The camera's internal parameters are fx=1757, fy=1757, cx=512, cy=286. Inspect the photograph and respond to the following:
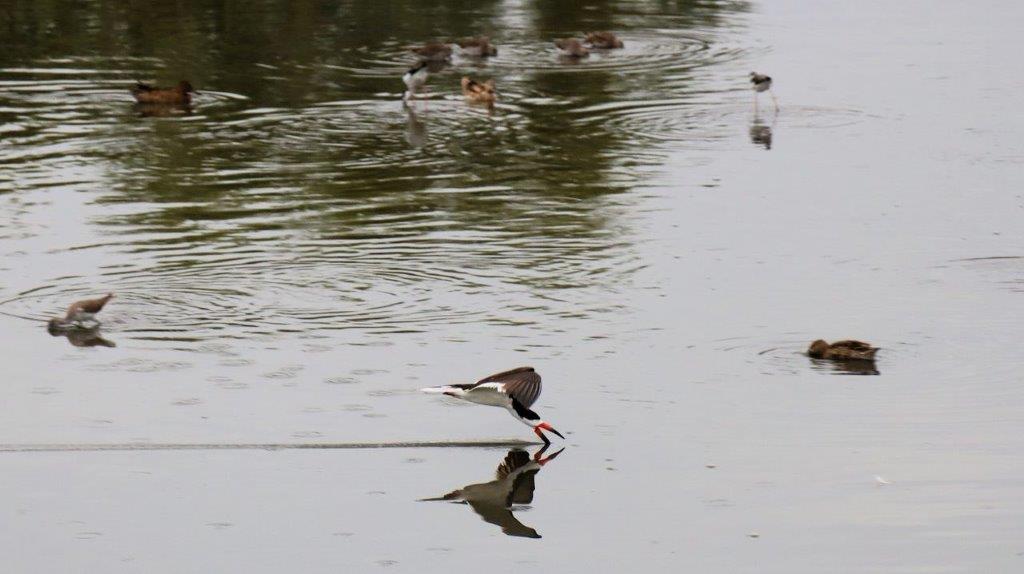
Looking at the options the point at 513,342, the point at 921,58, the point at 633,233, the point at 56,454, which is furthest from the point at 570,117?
the point at 56,454

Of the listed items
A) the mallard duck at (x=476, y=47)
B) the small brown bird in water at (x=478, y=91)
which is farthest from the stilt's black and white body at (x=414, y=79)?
the mallard duck at (x=476, y=47)

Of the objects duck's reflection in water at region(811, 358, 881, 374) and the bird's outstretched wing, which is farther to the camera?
duck's reflection in water at region(811, 358, 881, 374)

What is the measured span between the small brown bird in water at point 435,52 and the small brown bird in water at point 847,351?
18.2 m

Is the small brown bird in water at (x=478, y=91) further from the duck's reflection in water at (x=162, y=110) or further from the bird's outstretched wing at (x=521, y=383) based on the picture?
the bird's outstretched wing at (x=521, y=383)

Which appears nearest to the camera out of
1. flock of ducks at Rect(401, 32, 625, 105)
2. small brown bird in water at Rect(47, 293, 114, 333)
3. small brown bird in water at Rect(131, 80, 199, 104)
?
small brown bird in water at Rect(47, 293, 114, 333)

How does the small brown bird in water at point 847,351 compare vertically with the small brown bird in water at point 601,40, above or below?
below

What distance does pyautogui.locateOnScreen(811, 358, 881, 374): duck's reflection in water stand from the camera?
13039 millimetres

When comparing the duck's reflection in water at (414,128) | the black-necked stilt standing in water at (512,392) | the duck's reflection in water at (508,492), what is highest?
the black-necked stilt standing in water at (512,392)

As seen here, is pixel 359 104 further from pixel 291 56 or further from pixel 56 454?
pixel 56 454

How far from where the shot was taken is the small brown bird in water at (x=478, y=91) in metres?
26.0

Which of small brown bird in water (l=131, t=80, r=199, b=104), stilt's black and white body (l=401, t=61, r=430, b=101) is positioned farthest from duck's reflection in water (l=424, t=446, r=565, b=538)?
small brown bird in water (l=131, t=80, r=199, b=104)

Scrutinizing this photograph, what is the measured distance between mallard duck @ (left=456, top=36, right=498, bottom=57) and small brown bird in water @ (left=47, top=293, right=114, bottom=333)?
17753 millimetres

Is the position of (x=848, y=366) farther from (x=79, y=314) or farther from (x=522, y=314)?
(x=79, y=314)

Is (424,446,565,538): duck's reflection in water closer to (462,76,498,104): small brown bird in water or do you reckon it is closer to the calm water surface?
the calm water surface
